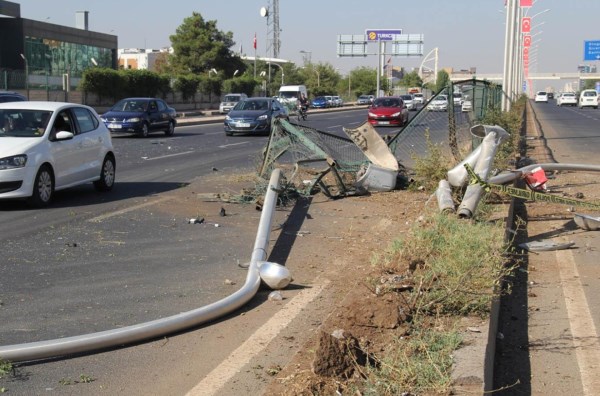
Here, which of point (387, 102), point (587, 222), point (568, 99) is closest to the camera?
point (587, 222)

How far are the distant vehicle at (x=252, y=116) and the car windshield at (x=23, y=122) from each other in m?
18.8

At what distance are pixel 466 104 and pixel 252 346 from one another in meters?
12.6

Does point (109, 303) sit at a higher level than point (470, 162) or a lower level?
lower

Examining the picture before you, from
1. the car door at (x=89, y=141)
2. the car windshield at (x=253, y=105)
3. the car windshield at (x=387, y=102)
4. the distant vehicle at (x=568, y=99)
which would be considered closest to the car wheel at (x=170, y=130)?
the car windshield at (x=253, y=105)

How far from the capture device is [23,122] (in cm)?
1273

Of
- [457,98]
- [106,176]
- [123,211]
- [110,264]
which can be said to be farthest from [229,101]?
[110,264]

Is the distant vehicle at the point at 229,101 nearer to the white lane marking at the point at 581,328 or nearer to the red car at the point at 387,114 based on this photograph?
the red car at the point at 387,114

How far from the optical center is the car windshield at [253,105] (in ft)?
108

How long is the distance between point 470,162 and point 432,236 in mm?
2736

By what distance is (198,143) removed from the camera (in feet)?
91.1

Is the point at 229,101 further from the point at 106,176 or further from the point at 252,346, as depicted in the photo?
the point at 252,346

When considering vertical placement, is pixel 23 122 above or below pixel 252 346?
above

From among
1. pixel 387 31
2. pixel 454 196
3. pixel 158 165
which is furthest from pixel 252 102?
pixel 387 31

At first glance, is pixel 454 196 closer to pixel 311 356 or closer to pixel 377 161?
pixel 377 161
